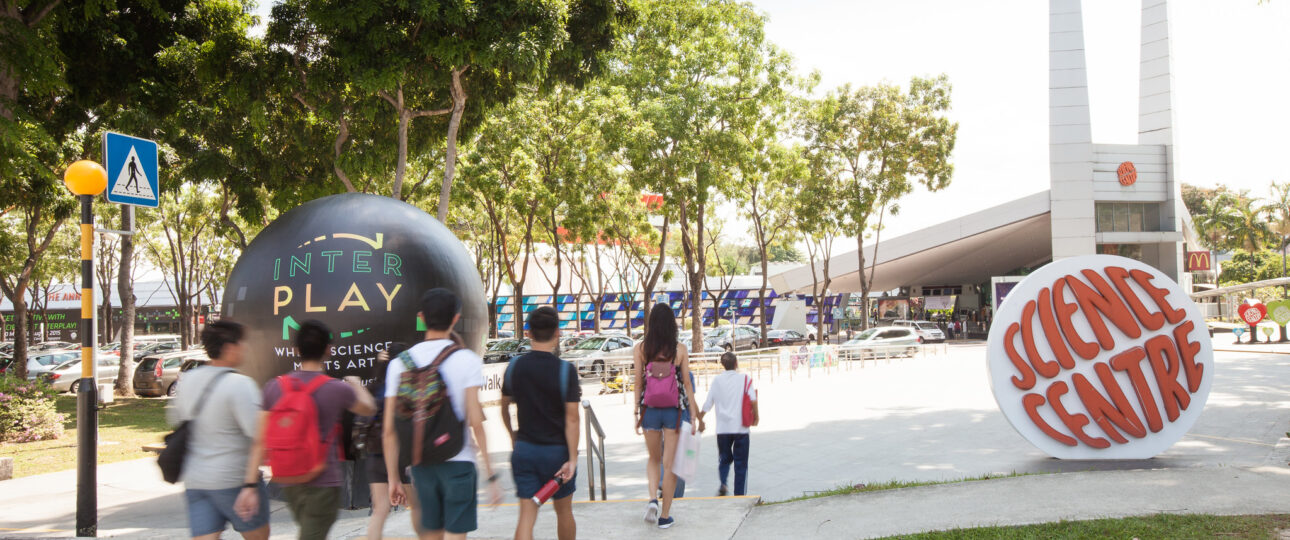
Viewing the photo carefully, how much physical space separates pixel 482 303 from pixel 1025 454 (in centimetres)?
658

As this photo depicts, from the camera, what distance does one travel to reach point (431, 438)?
4078 millimetres

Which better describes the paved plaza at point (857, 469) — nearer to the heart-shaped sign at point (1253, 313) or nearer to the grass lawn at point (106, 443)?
the grass lawn at point (106, 443)

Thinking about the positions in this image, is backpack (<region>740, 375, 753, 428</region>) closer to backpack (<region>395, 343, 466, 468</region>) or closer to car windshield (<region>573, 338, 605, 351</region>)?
backpack (<region>395, 343, 466, 468</region>)

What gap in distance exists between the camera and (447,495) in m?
4.15

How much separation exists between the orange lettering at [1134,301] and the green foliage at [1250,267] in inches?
2742

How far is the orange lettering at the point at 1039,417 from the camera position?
8.48 meters

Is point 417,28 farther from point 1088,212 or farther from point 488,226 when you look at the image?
point 1088,212

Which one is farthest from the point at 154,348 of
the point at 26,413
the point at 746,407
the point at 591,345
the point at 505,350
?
the point at 746,407

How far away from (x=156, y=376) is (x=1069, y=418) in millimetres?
21076

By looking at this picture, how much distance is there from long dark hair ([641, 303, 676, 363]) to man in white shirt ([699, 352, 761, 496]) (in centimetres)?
142

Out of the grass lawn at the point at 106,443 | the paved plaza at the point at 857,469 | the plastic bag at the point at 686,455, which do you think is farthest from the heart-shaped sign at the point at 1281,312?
the grass lawn at the point at 106,443

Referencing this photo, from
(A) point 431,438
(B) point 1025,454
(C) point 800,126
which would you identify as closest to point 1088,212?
(C) point 800,126

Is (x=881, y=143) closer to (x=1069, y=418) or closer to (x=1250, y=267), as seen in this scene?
(x=1069, y=418)

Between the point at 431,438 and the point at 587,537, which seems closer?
the point at 431,438
